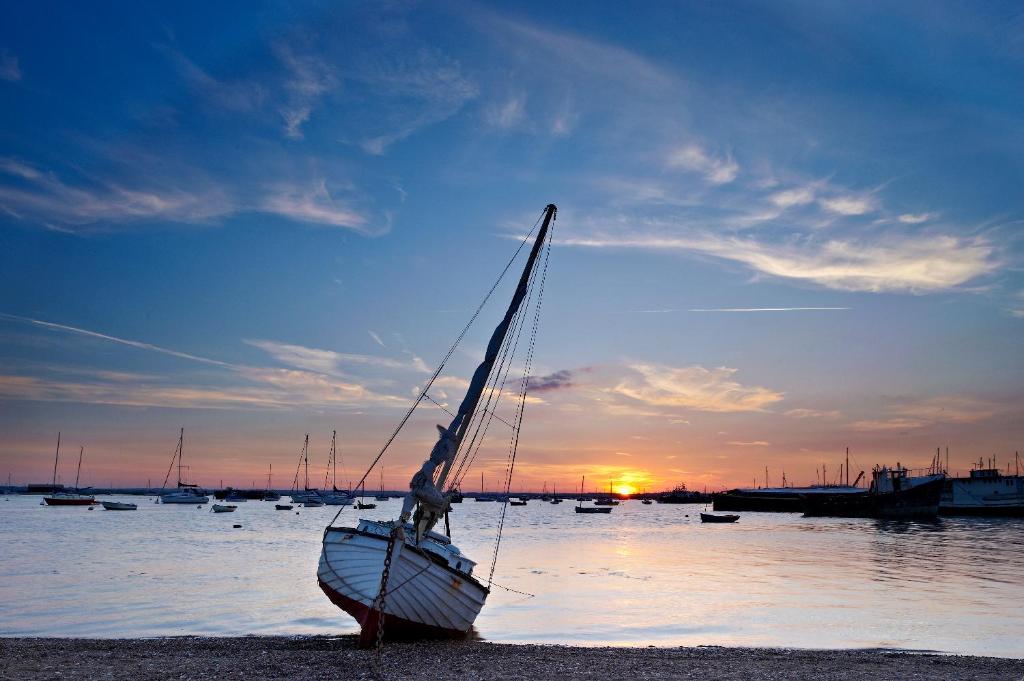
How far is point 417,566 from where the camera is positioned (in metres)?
23.6

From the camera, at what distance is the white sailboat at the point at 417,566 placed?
23188 mm

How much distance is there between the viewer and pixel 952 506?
161 metres

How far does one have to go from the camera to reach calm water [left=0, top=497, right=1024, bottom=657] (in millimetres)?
30219

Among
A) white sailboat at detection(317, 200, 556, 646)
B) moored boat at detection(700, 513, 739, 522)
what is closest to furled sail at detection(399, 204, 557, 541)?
white sailboat at detection(317, 200, 556, 646)

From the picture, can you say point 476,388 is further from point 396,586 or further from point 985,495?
point 985,495

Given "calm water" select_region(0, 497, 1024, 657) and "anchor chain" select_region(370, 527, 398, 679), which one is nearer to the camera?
"anchor chain" select_region(370, 527, 398, 679)

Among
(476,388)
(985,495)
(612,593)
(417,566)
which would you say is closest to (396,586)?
(417,566)

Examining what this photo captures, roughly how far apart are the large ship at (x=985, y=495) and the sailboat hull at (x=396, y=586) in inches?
6397

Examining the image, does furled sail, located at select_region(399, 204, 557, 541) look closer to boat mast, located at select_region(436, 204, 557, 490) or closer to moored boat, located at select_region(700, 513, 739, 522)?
boat mast, located at select_region(436, 204, 557, 490)

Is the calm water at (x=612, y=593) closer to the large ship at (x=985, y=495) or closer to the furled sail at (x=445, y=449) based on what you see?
the furled sail at (x=445, y=449)

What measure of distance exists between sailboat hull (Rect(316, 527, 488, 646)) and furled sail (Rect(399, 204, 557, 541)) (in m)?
1.12

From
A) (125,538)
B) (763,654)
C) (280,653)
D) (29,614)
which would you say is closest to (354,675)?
(280,653)

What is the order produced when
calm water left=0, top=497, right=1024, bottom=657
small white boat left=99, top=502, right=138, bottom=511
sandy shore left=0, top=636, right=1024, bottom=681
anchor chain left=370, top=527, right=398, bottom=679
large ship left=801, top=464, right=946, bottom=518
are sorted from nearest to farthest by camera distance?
sandy shore left=0, top=636, right=1024, bottom=681 < anchor chain left=370, top=527, right=398, bottom=679 < calm water left=0, top=497, right=1024, bottom=657 < large ship left=801, top=464, right=946, bottom=518 < small white boat left=99, top=502, right=138, bottom=511

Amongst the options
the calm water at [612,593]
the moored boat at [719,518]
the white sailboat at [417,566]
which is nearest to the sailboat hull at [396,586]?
the white sailboat at [417,566]
